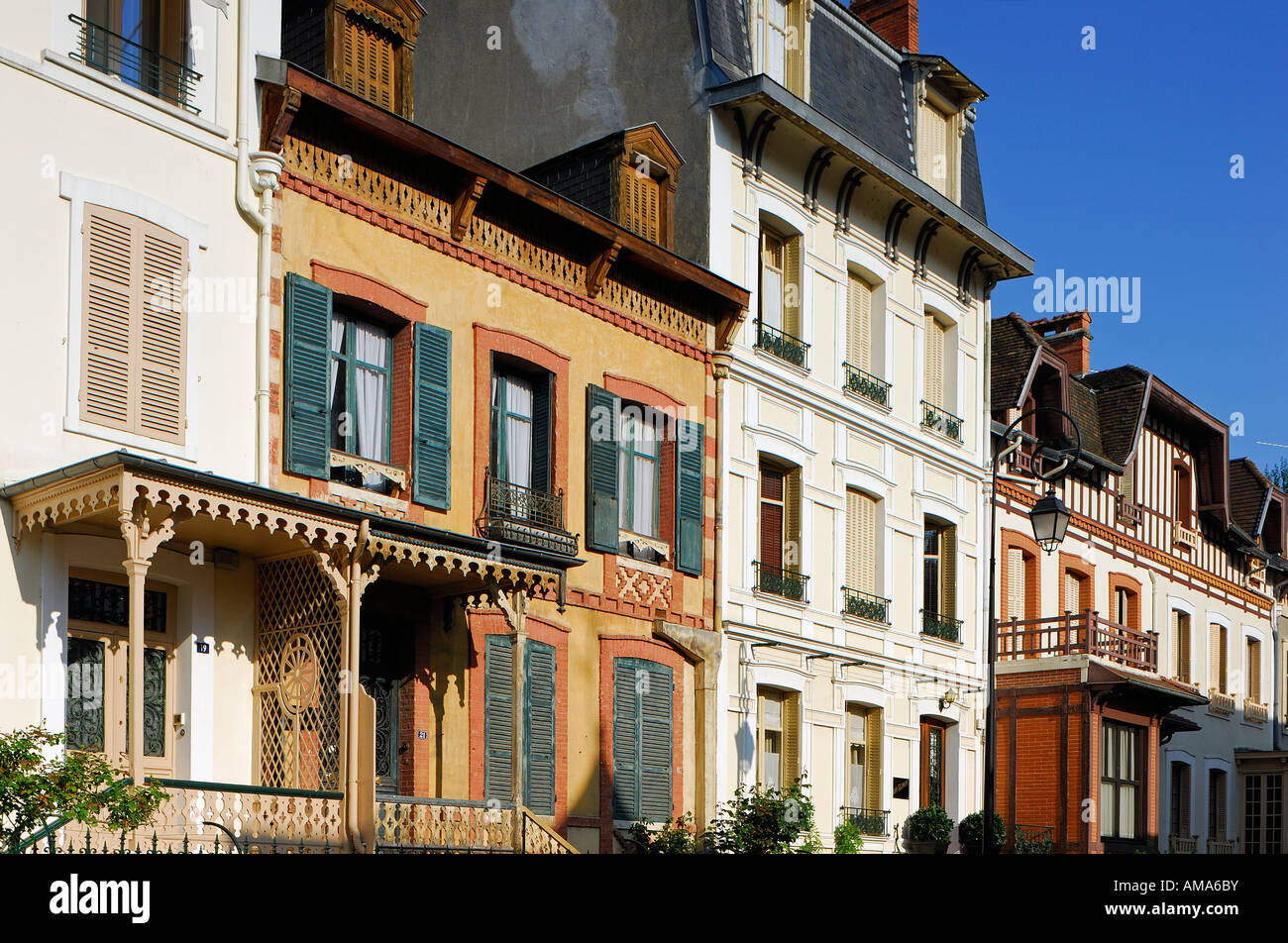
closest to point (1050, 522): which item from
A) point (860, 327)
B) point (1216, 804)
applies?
point (860, 327)

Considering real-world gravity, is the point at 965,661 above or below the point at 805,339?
below

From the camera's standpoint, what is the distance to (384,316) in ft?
53.3

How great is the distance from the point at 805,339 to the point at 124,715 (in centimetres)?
1174

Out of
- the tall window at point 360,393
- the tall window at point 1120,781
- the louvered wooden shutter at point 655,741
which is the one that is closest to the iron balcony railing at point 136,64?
the tall window at point 360,393

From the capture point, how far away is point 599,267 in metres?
18.8

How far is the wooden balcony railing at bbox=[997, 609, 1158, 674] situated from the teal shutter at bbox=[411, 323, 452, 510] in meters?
12.6

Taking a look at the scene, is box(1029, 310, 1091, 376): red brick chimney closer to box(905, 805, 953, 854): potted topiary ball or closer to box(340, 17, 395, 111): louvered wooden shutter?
box(905, 805, 953, 854): potted topiary ball

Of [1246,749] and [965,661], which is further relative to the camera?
[1246,749]

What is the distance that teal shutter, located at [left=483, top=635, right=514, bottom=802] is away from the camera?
1647 cm

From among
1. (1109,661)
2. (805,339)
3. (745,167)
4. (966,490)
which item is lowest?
(1109,661)

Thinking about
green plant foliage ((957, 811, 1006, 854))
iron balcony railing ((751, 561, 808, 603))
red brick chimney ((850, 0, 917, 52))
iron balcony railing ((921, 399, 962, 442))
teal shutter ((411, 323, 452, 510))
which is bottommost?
green plant foliage ((957, 811, 1006, 854))

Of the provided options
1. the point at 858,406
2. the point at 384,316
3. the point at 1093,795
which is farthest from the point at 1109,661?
the point at 384,316

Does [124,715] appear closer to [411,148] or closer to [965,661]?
[411,148]

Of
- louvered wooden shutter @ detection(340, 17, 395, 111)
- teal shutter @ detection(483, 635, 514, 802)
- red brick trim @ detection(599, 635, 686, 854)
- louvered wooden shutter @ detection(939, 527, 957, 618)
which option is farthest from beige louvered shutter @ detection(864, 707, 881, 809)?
louvered wooden shutter @ detection(340, 17, 395, 111)
